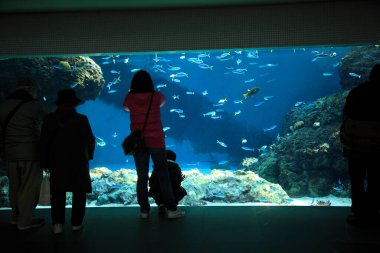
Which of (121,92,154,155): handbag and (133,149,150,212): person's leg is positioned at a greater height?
(121,92,154,155): handbag

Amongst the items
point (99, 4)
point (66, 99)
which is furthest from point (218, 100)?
point (66, 99)

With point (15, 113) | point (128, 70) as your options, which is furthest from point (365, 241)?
point (128, 70)

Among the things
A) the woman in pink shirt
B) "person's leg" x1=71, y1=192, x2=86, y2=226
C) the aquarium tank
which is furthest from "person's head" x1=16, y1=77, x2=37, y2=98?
the aquarium tank

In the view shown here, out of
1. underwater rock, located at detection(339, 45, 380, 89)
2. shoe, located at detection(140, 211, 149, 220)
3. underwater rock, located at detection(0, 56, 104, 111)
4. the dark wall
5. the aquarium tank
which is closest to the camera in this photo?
shoe, located at detection(140, 211, 149, 220)

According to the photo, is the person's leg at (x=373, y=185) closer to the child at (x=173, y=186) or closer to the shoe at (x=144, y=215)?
the child at (x=173, y=186)

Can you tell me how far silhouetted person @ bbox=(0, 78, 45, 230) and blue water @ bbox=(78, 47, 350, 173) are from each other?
17.2m

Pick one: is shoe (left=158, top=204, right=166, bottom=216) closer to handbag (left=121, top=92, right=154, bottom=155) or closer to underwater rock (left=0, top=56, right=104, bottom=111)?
handbag (left=121, top=92, right=154, bottom=155)

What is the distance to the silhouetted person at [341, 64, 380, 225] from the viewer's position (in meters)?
4.11

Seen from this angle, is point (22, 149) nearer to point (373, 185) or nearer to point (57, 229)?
point (57, 229)

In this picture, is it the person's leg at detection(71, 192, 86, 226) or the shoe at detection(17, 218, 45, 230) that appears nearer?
the person's leg at detection(71, 192, 86, 226)

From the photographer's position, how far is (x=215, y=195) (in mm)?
8961

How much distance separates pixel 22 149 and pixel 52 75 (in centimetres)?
762

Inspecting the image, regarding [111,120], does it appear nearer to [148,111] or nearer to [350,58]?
[350,58]

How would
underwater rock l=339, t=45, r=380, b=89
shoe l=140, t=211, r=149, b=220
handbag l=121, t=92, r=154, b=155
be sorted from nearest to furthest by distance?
handbag l=121, t=92, r=154, b=155 → shoe l=140, t=211, r=149, b=220 → underwater rock l=339, t=45, r=380, b=89
